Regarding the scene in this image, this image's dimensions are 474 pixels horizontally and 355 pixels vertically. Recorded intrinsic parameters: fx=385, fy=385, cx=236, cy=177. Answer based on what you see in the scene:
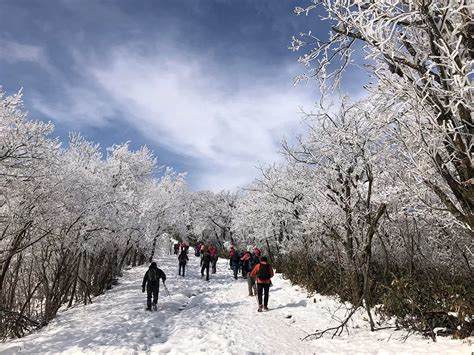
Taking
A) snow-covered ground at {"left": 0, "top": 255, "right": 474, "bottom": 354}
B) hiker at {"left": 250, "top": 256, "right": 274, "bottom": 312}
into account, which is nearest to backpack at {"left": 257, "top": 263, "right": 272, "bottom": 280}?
hiker at {"left": 250, "top": 256, "right": 274, "bottom": 312}

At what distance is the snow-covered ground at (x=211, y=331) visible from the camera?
7.82m

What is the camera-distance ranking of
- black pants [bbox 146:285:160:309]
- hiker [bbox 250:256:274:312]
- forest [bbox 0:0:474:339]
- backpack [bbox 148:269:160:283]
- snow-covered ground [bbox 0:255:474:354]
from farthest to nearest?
backpack [bbox 148:269:160:283] → black pants [bbox 146:285:160:309] → hiker [bbox 250:256:274:312] → snow-covered ground [bbox 0:255:474:354] → forest [bbox 0:0:474:339]

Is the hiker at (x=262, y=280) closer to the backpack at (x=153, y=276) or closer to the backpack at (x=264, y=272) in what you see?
the backpack at (x=264, y=272)

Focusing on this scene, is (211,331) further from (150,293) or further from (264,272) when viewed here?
(150,293)

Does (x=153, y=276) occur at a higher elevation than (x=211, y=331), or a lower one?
higher

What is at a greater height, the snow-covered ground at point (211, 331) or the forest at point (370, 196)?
the forest at point (370, 196)

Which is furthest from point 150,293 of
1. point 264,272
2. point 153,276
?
point 264,272

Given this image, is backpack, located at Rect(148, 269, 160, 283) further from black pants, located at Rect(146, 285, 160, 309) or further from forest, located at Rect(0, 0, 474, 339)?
forest, located at Rect(0, 0, 474, 339)

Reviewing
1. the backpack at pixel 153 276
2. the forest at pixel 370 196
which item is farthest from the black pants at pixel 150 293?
the forest at pixel 370 196

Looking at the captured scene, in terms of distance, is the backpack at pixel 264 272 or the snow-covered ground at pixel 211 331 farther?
the backpack at pixel 264 272

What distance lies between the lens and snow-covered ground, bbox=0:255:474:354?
782cm

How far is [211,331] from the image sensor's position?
9.39 metres

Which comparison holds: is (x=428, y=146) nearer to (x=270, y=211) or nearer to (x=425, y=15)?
(x=425, y=15)

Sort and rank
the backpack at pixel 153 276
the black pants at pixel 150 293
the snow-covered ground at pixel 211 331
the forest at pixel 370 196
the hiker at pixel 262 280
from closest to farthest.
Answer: the forest at pixel 370 196 → the snow-covered ground at pixel 211 331 → the hiker at pixel 262 280 → the black pants at pixel 150 293 → the backpack at pixel 153 276
